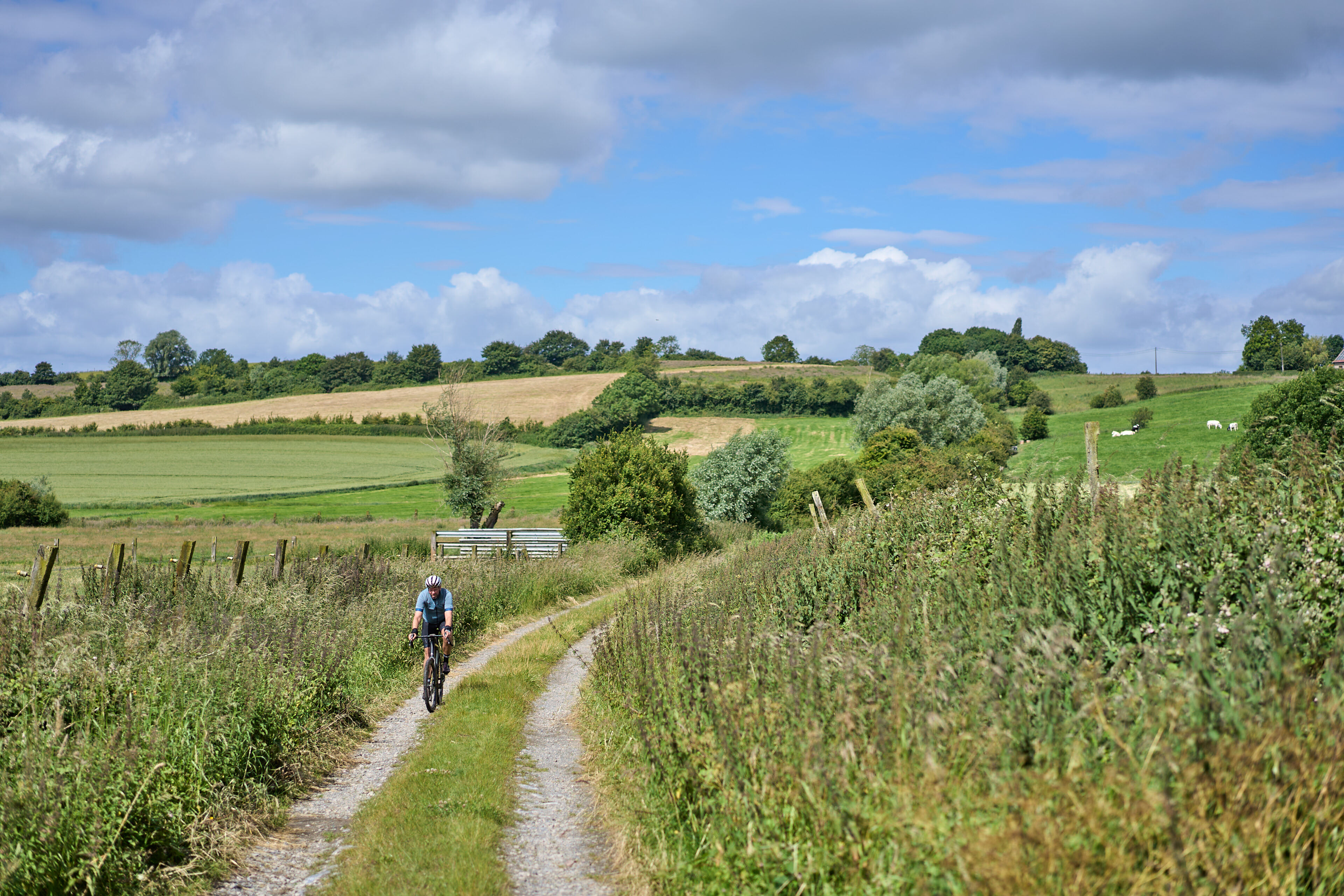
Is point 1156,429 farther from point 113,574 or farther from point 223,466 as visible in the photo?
point 223,466

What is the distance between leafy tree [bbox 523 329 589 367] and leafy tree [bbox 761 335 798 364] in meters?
31.1

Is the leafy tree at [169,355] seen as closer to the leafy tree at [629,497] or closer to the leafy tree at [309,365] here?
the leafy tree at [309,365]

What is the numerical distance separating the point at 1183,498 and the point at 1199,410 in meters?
74.7

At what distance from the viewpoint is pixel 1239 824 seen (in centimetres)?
347

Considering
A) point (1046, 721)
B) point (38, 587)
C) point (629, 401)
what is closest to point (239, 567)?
point (38, 587)

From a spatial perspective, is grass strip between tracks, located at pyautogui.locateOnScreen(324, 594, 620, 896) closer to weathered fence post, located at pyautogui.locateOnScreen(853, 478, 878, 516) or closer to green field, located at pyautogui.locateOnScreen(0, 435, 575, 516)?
weathered fence post, located at pyautogui.locateOnScreen(853, 478, 878, 516)

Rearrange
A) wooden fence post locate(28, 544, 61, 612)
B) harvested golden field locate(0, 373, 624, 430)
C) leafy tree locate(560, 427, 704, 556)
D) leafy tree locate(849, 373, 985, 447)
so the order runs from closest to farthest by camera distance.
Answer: wooden fence post locate(28, 544, 61, 612) → leafy tree locate(560, 427, 704, 556) → leafy tree locate(849, 373, 985, 447) → harvested golden field locate(0, 373, 624, 430)

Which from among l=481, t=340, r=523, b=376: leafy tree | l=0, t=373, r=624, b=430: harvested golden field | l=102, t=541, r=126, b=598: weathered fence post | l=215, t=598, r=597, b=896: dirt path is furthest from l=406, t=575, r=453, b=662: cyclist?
l=481, t=340, r=523, b=376: leafy tree

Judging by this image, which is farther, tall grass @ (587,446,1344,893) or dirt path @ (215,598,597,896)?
dirt path @ (215,598,597,896)

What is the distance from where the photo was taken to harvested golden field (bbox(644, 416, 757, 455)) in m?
84.2

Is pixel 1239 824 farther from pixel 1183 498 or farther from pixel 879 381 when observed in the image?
pixel 879 381

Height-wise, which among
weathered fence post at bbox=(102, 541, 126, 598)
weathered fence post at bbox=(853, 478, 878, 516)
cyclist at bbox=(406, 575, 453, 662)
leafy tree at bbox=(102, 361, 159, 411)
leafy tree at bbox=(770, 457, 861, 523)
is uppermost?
leafy tree at bbox=(102, 361, 159, 411)

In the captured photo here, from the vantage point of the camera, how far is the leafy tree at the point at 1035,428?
258ft

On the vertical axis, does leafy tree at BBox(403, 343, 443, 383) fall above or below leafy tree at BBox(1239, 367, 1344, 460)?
above
